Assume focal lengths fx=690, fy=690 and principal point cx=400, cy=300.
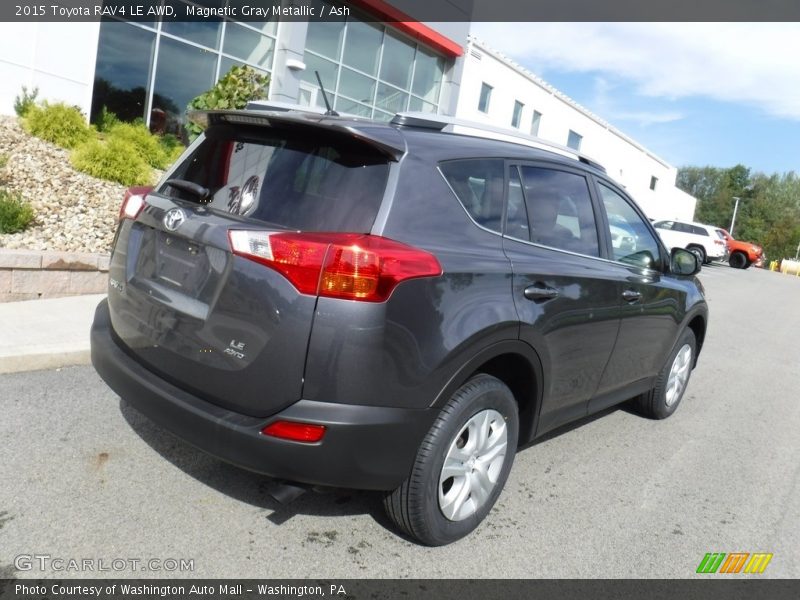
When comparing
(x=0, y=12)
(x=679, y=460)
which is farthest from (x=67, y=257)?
(x=0, y=12)

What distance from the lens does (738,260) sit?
103ft

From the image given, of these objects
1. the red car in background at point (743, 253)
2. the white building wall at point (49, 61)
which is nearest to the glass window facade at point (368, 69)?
the white building wall at point (49, 61)

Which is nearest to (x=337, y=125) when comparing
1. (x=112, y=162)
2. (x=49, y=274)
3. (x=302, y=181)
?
(x=302, y=181)

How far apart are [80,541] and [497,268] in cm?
208

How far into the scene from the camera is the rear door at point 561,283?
3299mm

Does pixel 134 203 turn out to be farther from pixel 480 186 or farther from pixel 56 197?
pixel 56 197

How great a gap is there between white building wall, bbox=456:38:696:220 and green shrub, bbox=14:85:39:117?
10.1 meters

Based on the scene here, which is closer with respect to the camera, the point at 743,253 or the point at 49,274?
the point at 49,274

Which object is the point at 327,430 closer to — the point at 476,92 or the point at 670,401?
the point at 670,401

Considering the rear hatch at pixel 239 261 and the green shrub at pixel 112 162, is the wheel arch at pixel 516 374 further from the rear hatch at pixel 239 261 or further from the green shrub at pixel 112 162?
the green shrub at pixel 112 162

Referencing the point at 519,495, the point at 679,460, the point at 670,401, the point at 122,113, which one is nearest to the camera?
the point at 519,495

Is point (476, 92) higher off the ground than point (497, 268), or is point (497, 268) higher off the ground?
point (476, 92)

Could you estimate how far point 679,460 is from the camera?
469cm

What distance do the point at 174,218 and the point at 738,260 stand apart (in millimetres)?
32877
